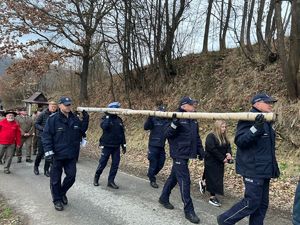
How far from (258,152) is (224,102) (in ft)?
32.2

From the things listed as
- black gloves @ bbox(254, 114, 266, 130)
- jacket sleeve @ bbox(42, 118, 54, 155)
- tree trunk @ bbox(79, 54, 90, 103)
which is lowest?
jacket sleeve @ bbox(42, 118, 54, 155)

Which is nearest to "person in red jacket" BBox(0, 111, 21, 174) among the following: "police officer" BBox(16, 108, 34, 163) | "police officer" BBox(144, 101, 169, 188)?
"police officer" BBox(16, 108, 34, 163)

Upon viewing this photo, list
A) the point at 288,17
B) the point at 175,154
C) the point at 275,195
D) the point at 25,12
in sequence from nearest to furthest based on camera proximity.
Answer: the point at 175,154, the point at 275,195, the point at 288,17, the point at 25,12

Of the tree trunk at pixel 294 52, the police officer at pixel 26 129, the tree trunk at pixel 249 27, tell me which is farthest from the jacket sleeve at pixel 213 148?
the tree trunk at pixel 249 27

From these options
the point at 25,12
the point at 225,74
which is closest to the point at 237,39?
the point at 225,74

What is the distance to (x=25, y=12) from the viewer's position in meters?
22.8

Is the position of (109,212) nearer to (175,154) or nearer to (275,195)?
(175,154)

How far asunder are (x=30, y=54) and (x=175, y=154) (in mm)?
19047

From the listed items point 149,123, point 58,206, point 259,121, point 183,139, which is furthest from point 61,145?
point 259,121

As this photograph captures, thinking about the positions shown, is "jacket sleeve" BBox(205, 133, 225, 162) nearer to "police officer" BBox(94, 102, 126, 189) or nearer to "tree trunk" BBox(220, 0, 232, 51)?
"police officer" BBox(94, 102, 126, 189)

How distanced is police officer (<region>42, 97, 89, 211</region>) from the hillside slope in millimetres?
3844

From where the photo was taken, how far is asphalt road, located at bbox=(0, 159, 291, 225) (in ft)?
22.5

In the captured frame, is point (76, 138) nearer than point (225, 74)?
Yes

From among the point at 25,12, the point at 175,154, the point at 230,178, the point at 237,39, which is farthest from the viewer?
the point at 25,12
